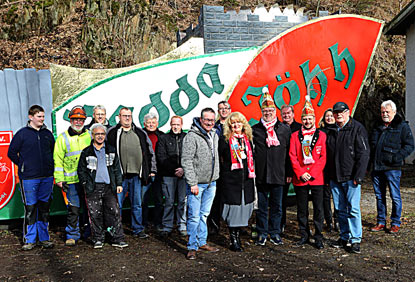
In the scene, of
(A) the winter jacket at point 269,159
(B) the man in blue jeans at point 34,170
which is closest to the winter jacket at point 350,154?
(A) the winter jacket at point 269,159

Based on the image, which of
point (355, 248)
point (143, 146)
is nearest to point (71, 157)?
point (143, 146)

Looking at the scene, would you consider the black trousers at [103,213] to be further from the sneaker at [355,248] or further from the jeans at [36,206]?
the sneaker at [355,248]

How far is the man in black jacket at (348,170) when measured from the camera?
4.12 metres

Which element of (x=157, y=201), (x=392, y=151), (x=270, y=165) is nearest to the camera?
(x=270, y=165)

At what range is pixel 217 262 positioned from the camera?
154 inches

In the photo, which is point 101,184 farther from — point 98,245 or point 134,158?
point 98,245

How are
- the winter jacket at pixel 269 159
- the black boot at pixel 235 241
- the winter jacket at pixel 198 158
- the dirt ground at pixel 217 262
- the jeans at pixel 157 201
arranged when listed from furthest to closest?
the jeans at pixel 157 201 < the winter jacket at pixel 269 159 < the black boot at pixel 235 241 < the winter jacket at pixel 198 158 < the dirt ground at pixel 217 262

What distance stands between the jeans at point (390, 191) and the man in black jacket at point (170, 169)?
8.50ft

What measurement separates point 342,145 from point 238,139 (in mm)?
1159

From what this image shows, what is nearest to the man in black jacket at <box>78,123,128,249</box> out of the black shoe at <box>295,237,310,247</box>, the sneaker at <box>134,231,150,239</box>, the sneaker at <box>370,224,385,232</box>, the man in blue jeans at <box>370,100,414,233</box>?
the sneaker at <box>134,231,150,239</box>

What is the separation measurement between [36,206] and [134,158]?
130 cm

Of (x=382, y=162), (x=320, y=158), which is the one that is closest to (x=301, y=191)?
(x=320, y=158)

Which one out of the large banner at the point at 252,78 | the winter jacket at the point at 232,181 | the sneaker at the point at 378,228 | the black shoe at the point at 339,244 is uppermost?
the large banner at the point at 252,78

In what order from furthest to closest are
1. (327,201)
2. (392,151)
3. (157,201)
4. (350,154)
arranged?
(157,201), (327,201), (392,151), (350,154)
